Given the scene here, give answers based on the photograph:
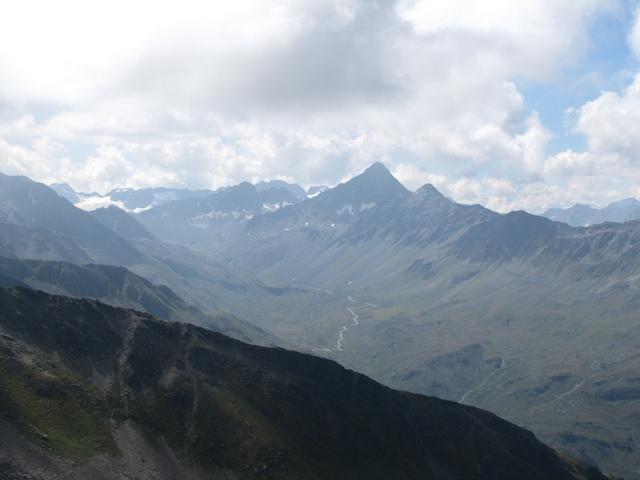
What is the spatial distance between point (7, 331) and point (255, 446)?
264ft

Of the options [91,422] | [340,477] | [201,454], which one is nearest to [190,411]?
[201,454]

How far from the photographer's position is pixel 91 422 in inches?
6959

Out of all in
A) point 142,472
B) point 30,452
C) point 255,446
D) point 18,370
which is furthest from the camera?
point 255,446

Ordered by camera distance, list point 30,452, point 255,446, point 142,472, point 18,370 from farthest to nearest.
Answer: point 255,446 < point 18,370 < point 142,472 < point 30,452

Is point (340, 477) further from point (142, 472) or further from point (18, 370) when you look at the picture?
point (18, 370)

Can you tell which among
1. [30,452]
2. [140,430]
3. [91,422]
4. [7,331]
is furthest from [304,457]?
[7,331]

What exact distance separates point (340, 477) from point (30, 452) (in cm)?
8694

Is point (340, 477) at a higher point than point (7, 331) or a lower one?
lower

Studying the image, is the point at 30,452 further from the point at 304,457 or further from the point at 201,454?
the point at 304,457

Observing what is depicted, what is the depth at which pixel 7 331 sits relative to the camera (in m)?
199

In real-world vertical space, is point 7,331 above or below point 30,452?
above

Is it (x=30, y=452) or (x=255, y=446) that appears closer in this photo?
(x=30, y=452)

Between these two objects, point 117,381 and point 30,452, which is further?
point 117,381

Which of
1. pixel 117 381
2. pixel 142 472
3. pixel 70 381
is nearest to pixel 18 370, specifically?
pixel 70 381
